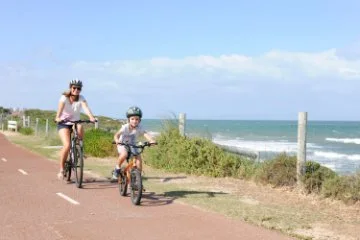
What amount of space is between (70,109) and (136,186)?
296 cm

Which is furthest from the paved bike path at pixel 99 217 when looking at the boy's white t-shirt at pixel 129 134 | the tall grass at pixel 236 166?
the tall grass at pixel 236 166

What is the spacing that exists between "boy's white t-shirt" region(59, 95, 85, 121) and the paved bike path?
1.51 metres

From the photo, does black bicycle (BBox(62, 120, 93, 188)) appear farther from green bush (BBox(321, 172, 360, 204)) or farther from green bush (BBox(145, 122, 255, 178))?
green bush (BBox(321, 172, 360, 204))

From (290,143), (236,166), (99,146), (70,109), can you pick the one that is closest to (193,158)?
(236,166)

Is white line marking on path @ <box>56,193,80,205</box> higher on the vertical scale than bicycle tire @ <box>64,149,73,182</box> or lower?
lower

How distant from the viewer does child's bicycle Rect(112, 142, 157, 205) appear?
9.64m

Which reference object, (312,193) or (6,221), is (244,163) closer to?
(312,193)

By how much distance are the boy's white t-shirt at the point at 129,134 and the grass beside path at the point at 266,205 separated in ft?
4.42

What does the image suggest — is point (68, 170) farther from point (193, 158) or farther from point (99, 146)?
point (99, 146)

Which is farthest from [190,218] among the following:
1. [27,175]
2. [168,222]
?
[27,175]

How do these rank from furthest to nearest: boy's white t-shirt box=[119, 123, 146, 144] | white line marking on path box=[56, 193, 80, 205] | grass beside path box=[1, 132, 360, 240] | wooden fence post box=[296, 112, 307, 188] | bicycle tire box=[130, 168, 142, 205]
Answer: wooden fence post box=[296, 112, 307, 188] < boy's white t-shirt box=[119, 123, 146, 144] < white line marking on path box=[56, 193, 80, 205] < bicycle tire box=[130, 168, 142, 205] < grass beside path box=[1, 132, 360, 240]

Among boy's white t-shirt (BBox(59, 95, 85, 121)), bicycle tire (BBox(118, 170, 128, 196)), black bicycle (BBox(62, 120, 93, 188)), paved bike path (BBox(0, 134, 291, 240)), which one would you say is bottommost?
paved bike path (BBox(0, 134, 291, 240))

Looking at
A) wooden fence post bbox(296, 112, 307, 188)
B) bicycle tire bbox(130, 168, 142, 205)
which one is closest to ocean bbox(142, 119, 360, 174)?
wooden fence post bbox(296, 112, 307, 188)

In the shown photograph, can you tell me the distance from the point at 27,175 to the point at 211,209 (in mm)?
6644
